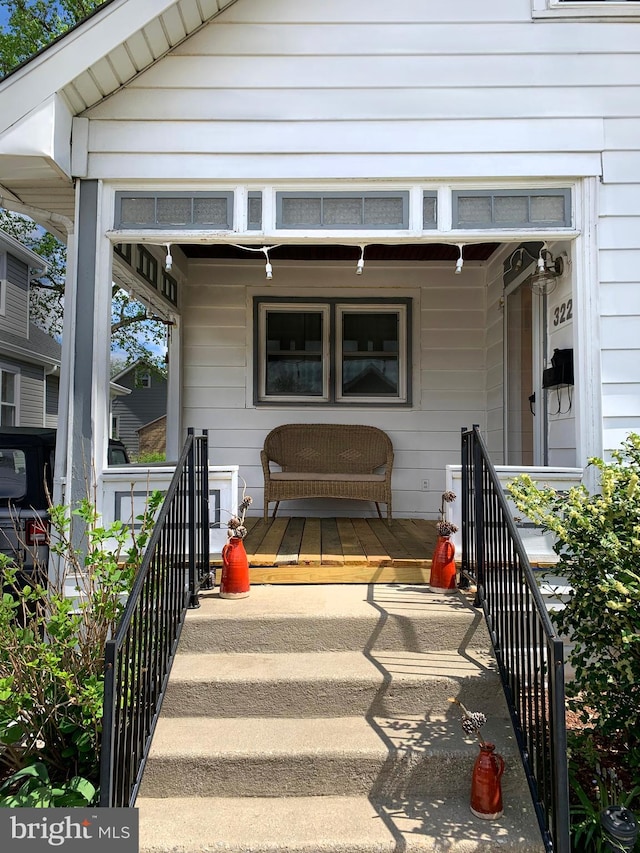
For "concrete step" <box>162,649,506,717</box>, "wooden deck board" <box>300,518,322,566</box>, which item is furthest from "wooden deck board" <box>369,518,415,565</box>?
"concrete step" <box>162,649,506,717</box>

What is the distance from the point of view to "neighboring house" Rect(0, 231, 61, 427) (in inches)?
497

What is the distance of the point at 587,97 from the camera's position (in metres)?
3.63

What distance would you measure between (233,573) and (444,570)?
1.18 meters

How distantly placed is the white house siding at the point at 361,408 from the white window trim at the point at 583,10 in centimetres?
256

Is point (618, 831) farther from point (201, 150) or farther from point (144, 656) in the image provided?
point (201, 150)

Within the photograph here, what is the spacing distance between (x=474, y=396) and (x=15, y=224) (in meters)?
14.3

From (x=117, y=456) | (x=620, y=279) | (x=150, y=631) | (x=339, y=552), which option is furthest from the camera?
(x=117, y=456)

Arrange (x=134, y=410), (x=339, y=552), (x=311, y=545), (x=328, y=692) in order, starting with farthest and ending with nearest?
(x=134, y=410) < (x=311, y=545) < (x=339, y=552) < (x=328, y=692)

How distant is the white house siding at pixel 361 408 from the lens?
19.5ft

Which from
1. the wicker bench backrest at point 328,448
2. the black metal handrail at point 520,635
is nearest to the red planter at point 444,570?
the black metal handrail at point 520,635

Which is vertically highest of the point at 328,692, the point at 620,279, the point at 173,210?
the point at 173,210

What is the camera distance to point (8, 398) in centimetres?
1300

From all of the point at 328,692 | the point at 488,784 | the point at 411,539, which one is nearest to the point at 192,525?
the point at 328,692

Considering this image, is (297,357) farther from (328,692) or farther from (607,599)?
(607,599)
